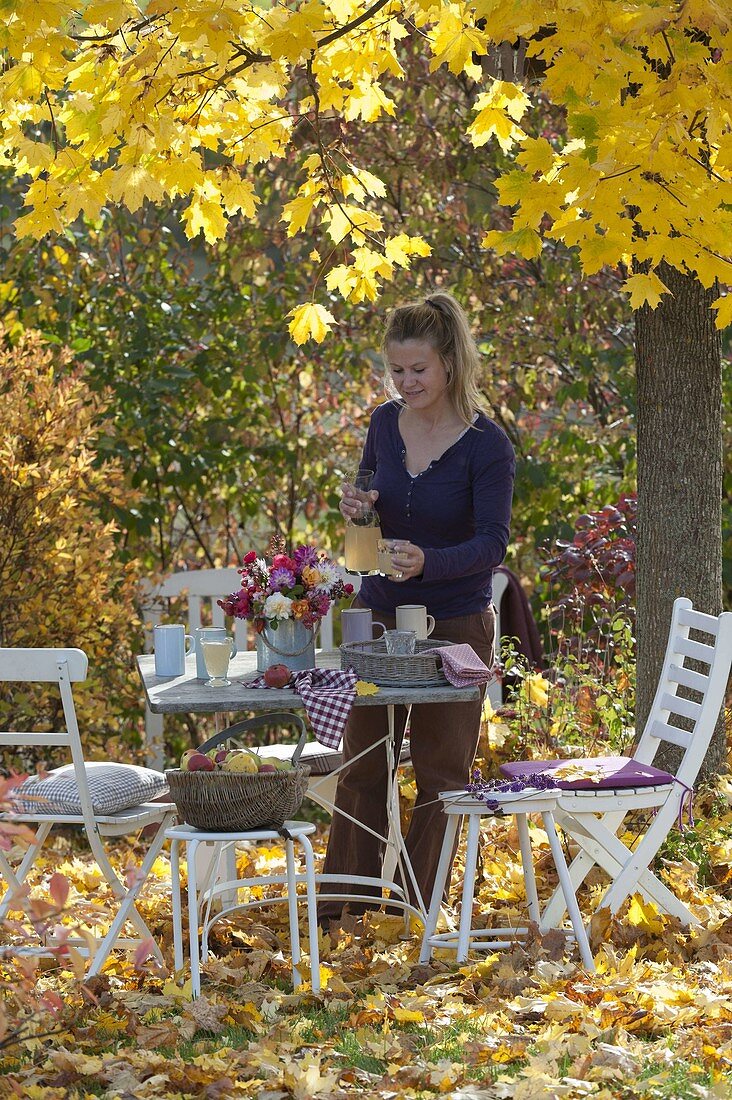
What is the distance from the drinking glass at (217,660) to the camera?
3.75 meters

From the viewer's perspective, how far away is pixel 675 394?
472 centimetres

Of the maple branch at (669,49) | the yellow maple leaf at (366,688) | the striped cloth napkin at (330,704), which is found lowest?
the striped cloth napkin at (330,704)

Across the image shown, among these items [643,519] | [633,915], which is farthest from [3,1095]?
[643,519]

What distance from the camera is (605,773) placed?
3.79 m

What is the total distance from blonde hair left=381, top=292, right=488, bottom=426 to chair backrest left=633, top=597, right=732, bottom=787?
2.99ft

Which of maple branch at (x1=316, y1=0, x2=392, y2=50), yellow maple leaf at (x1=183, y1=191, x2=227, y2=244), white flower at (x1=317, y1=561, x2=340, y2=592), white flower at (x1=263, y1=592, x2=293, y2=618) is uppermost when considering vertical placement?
maple branch at (x1=316, y1=0, x2=392, y2=50)

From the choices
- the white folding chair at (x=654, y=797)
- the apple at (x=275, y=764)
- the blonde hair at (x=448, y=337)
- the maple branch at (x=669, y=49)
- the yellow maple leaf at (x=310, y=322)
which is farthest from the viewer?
the yellow maple leaf at (x=310, y=322)

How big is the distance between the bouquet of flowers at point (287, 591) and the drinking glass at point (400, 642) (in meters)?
0.21

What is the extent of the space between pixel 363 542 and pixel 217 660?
20.8 inches

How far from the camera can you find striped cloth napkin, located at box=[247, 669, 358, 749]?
3.51 m

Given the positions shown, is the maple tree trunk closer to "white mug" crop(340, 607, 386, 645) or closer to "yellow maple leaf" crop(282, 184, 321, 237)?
"yellow maple leaf" crop(282, 184, 321, 237)

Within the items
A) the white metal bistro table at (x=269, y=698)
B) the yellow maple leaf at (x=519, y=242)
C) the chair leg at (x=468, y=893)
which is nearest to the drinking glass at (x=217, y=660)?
the white metal bistro table at (x=269, y=698)

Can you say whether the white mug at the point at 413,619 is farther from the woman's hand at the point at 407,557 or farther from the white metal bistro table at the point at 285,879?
the white metal bistro table at the point at 285,879

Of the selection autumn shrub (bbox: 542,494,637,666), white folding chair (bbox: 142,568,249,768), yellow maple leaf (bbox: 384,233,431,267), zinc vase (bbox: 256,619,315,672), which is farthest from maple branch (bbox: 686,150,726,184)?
autumn shrub (bbox: 542,494,637,666)
